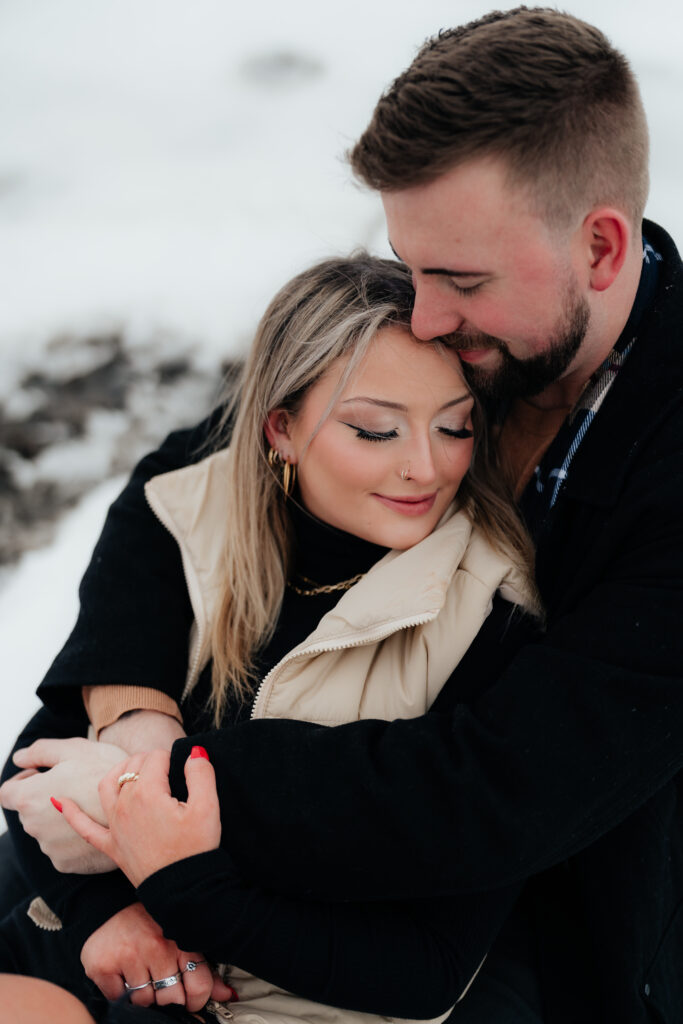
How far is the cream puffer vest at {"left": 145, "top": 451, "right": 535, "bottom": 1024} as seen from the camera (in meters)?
1.62

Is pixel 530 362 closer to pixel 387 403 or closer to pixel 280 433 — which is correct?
pixel 387 403

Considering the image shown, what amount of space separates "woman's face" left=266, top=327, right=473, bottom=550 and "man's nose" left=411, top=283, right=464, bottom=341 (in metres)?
0.05

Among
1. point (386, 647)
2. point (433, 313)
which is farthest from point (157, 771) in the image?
point (433, 313)

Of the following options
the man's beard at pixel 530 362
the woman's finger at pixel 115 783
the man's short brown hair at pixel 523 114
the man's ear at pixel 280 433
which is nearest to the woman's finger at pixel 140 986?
the woman's finger at pixel 115 783

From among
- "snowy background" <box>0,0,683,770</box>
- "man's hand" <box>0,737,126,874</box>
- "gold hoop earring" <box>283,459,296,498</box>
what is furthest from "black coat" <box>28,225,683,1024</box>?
"snowy background" <box>0,0,683,770</box>

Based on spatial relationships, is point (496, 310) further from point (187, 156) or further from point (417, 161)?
point (187, 156)

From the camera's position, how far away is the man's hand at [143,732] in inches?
71.9

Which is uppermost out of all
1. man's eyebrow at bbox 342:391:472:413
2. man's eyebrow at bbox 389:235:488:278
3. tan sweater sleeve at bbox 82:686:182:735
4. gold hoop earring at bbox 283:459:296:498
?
man's eyebrow at bbox 389:235:488:278

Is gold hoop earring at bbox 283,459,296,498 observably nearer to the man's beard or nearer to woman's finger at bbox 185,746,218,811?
the man's beard

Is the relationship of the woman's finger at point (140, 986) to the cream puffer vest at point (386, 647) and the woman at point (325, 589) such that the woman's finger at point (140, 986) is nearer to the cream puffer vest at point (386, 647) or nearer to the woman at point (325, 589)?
the woman at point (325, 589)

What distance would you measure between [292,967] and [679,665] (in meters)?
0.73

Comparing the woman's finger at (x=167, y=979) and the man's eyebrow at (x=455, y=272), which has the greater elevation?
the man's eyebrow at (x=455, y=272)

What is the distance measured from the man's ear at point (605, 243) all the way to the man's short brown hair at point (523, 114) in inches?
1.1

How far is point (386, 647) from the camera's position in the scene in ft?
5.73
